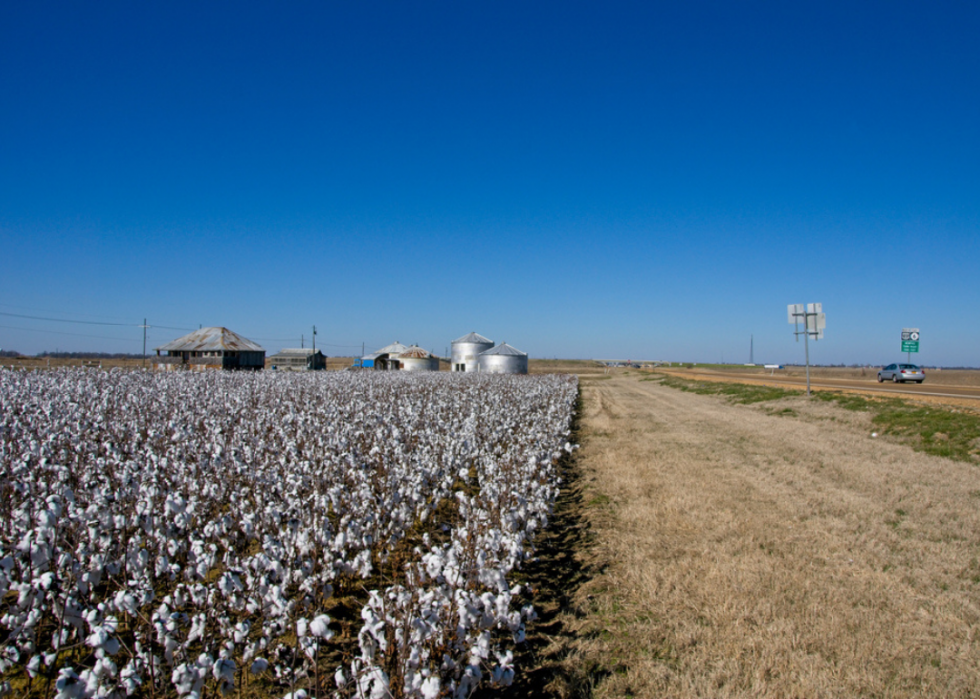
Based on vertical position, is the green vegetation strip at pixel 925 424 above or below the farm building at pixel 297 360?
below

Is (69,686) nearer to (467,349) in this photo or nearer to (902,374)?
(902,374)

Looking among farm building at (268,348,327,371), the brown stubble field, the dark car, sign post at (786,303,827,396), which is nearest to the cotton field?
the brown stubble field

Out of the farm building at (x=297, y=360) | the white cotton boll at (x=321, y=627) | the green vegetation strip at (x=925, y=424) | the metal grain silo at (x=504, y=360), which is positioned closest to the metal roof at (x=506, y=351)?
the metal grain silo at (x=504, y=360)

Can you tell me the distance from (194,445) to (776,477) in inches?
398

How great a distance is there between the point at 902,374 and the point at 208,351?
62956 mm

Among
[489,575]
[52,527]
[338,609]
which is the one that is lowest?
[338,609]

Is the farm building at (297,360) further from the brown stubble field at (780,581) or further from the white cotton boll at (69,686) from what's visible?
the white cotton boll at (69,686)

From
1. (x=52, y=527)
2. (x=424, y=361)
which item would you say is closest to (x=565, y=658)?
(x=52, y=527)

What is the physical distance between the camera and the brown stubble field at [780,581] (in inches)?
154

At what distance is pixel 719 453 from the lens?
12297 mm

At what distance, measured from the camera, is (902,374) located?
129ft

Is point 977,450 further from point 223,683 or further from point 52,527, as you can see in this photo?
point 52,527

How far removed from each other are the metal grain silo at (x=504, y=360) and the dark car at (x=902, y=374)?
34692mm

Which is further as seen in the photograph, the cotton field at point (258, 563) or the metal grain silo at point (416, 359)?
the metal grain silo at point (416, 359)
